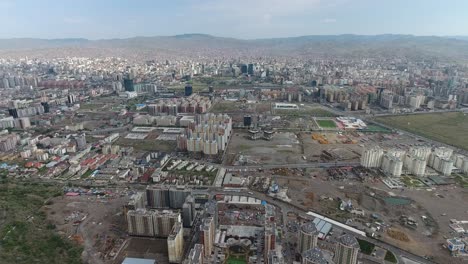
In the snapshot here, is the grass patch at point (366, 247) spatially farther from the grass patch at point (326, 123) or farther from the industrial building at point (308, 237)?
the grass patch at point (326, 123)

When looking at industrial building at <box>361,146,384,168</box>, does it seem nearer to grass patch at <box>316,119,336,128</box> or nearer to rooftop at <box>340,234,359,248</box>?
grass patch at <box>316,119,336,128</box>

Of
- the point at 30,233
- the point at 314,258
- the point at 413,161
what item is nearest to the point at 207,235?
the point at 314,258

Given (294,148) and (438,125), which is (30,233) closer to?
(294,148)

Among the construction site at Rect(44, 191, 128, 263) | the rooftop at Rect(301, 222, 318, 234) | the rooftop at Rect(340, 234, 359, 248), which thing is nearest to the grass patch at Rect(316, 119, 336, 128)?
the rooftop at Rect(301, 222, 318, 234)

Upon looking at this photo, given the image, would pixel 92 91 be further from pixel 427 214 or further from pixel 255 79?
pixel 427 214

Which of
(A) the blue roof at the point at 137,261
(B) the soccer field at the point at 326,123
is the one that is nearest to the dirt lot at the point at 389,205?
(A) the blue roof at the point at 137,261

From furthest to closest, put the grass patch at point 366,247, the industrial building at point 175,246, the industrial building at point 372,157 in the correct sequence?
1. the industrial building at point 372,157
2. the grass patch at point 366,247
3. the industrial building at point 175,246
